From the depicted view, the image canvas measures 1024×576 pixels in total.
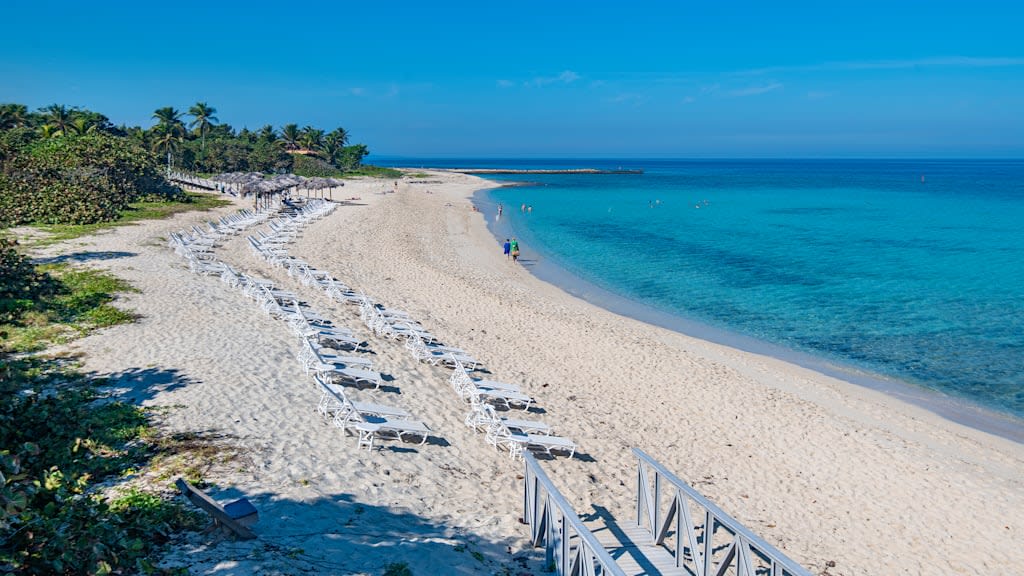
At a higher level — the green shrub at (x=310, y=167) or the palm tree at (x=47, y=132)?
the palm tree at (x=47, y=132)

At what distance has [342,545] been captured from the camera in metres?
5.80

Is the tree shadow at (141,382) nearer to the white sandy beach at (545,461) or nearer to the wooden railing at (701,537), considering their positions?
the white sandy beach at (545,461)

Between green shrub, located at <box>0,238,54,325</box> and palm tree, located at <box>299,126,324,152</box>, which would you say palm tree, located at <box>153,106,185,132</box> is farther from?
green shrub, located at <box>0,238,54,325</box>

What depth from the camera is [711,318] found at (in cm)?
2042

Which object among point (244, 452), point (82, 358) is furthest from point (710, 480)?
point (82, 358)

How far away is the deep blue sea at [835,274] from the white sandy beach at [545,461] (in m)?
3.10

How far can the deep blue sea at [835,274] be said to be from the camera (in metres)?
16.8

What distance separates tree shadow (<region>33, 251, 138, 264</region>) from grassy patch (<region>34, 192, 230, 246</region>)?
91.2 inches

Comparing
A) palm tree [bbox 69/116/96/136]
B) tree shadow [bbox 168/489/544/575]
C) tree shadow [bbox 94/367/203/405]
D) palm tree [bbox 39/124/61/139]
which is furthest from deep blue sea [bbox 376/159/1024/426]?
palm tree [bbox 39/124/61/139]

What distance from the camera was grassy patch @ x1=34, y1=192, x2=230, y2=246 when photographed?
854 inches

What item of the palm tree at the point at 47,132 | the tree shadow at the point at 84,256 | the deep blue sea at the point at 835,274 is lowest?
the deep blue sea at the point at 835,274

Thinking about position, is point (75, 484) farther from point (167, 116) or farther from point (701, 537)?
point (167, 116)

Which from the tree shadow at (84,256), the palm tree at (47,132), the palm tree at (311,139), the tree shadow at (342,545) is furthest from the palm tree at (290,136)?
the tree shadow at (342,545)

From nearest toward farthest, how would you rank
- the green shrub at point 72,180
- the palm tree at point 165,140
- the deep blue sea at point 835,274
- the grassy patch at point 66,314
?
the grassy patch at point 66,314
the deep blue sea at point 835,274
the green shrub at point 72,180
the palm tree at point 165,140
